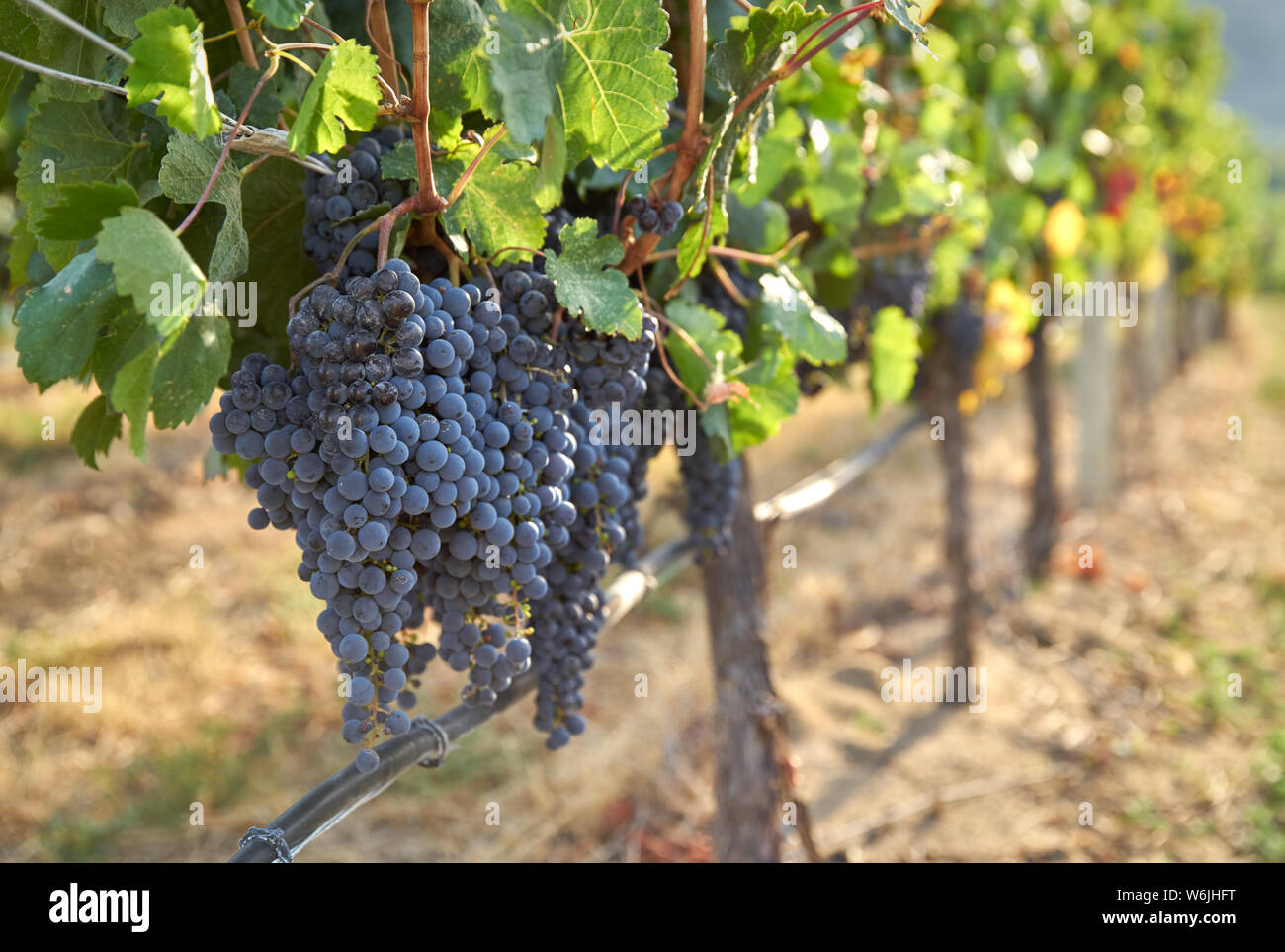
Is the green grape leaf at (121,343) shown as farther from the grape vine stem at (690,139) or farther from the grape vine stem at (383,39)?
the grape vine stem at (690,139)

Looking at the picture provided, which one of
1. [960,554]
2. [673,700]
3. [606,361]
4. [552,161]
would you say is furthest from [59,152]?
[960,554]

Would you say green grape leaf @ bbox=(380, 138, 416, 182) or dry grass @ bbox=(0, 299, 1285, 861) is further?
dry grass @ bbox=(0, 299, 1285, 861)

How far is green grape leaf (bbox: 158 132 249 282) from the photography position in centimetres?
99

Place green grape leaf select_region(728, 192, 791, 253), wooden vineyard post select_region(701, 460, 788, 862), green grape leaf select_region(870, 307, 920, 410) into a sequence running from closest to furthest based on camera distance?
green grape leaf select_region(728, 192, 791, 253), green grape leaf select_region(870, 307, 920, 410), wooden vineyard post select_region(701, 460, 788, 862)

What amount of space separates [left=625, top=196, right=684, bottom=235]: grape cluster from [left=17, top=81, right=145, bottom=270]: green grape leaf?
65 cm

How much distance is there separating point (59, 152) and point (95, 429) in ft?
1.24

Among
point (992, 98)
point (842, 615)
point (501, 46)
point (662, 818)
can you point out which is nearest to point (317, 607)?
point (662, 818)

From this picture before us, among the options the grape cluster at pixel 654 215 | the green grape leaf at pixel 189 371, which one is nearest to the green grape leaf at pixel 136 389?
the green grape leaf at pixel 189 371

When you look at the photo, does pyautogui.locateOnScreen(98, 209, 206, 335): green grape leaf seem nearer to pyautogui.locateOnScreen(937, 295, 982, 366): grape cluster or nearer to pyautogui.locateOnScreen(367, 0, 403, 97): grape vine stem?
pyautogui.locateOnScreen(367, 0, 403, 97): grape vine stem

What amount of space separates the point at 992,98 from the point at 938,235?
4.15 feet

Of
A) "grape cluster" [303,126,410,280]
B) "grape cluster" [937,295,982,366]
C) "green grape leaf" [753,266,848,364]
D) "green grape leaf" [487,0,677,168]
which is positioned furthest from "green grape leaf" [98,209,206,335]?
"grape cluster" [937,295,982,366]

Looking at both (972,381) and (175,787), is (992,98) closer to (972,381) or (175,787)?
(972,381)

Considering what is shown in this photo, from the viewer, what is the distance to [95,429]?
4.46 feet

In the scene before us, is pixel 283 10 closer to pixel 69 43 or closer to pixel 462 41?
pixel 462 41
